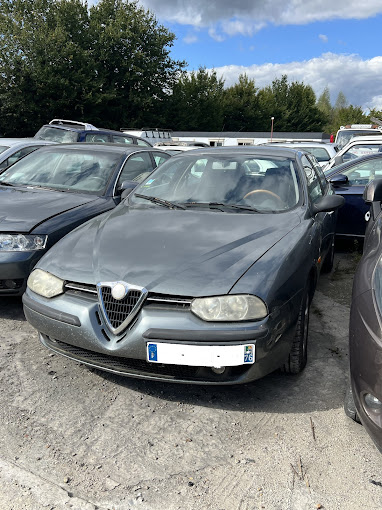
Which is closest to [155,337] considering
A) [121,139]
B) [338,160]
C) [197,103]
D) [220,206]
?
[220,206]

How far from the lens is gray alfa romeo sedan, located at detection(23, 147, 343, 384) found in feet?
7.79

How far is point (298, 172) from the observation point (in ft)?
12.7

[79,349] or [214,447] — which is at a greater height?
[79,349]

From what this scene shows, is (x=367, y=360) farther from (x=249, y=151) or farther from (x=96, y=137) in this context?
(x=96, y=137)

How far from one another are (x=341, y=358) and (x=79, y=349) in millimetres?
1875

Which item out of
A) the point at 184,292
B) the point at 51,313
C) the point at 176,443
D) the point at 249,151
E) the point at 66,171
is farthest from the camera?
the point at 66,171

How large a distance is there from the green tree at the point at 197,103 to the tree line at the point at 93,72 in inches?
4.1

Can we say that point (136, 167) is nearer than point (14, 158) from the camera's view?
Yes

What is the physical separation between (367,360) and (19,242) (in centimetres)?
289

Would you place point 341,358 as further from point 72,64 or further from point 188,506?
point 72,64

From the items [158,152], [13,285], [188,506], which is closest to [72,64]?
[158,152]

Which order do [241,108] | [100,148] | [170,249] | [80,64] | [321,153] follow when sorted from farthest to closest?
[241,108] → [80,64] → [321,153] → [100,148] → [170,249]

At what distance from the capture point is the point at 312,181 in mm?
4211

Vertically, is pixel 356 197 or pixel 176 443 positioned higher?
pixel 356 197
